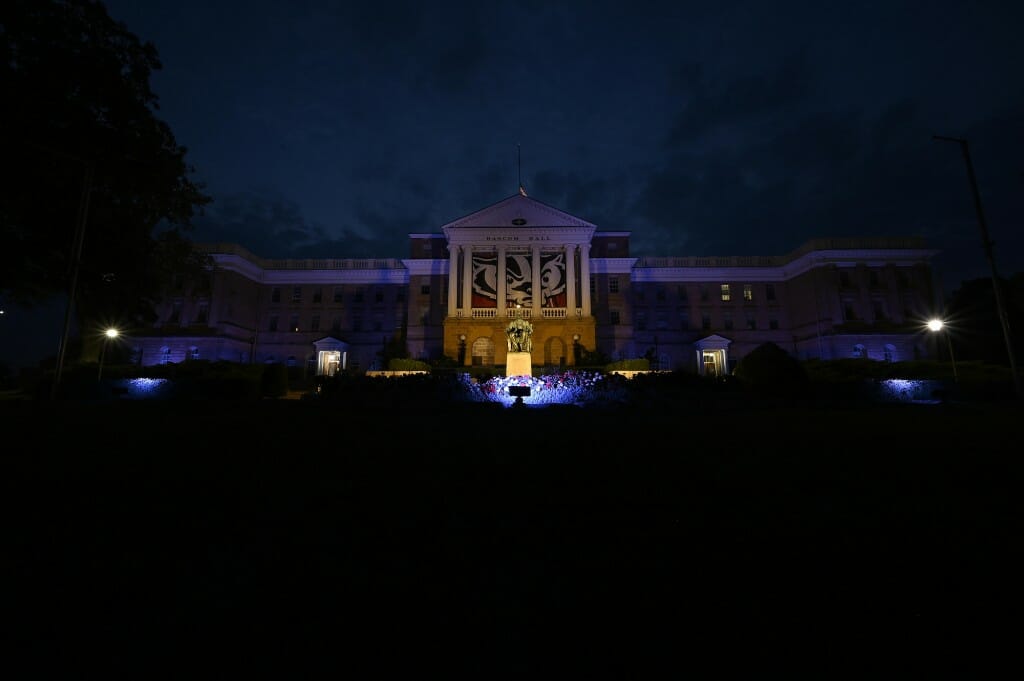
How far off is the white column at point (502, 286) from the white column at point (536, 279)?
2.58m

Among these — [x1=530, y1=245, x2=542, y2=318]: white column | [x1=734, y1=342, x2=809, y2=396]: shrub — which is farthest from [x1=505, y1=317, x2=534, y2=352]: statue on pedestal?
[x1=530, y1=245, x2=542, y2=318]: white column

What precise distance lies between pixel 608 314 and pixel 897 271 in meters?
31.8

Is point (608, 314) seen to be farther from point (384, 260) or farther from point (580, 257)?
point (384, 260)

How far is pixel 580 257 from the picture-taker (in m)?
43.4

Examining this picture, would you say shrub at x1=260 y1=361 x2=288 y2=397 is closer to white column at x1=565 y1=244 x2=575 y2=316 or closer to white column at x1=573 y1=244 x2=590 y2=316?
white column at x1=565 y1=244 x2=575 y2=316

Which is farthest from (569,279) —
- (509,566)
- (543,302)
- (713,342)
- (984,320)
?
(509,566)

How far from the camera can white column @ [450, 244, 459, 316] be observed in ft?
139

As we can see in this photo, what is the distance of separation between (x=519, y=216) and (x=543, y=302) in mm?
9076

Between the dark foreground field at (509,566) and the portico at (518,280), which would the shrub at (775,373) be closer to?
the dark foreground field at (509,566)

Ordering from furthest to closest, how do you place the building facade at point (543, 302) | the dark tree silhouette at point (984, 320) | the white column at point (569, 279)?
the building facade at point (543, 302), the white column at point (569, 279), the dark tree silhouette at point (984, 320)

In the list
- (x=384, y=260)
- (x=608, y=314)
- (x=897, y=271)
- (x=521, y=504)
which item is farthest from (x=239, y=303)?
(x=897, y=271)

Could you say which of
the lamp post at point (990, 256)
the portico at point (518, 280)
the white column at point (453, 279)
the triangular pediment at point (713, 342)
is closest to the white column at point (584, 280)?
the portico at point (518, 280)

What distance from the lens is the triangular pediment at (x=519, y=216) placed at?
43188mm

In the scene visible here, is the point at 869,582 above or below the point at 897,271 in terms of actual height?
below
